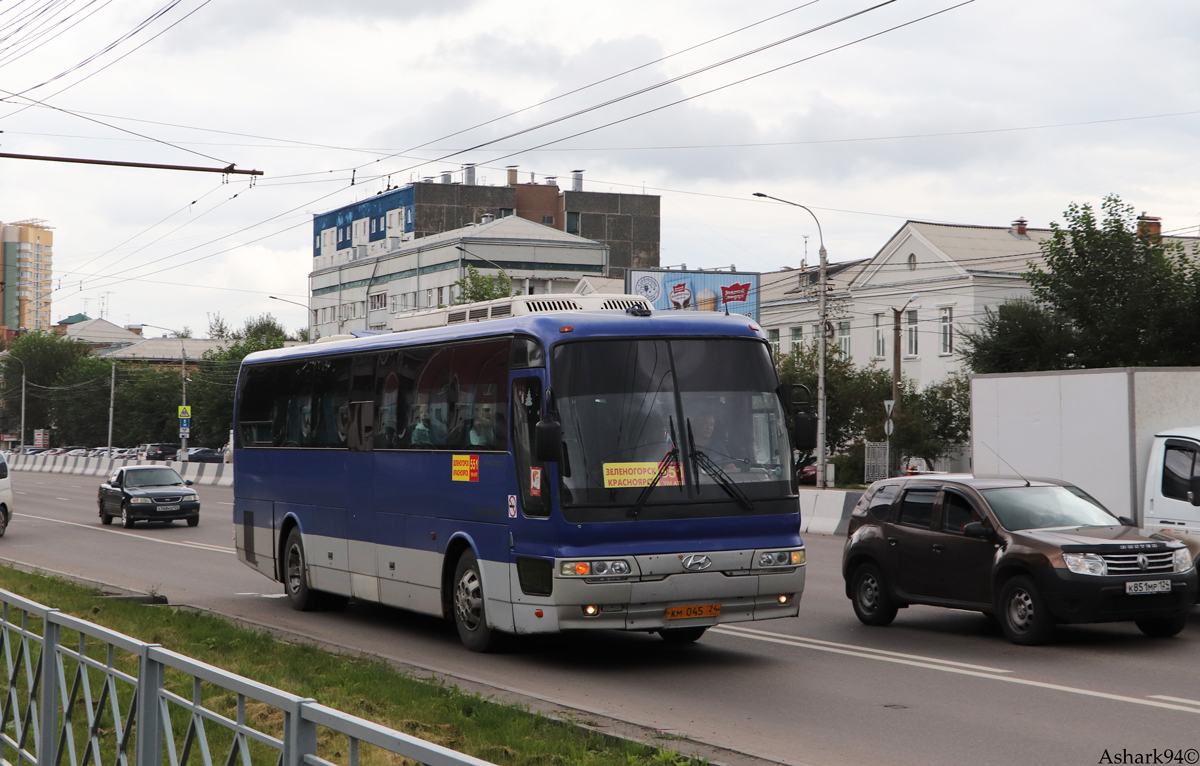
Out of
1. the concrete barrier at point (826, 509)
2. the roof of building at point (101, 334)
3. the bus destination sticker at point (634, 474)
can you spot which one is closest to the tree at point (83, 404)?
the roof of building at point (101, 334)

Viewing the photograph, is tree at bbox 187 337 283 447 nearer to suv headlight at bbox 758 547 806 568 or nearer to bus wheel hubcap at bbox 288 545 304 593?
bus wheel hubcap at bbox 288 545 304 593

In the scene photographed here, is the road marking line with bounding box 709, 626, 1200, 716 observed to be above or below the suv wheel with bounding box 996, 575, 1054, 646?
below

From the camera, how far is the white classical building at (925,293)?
2564 inches

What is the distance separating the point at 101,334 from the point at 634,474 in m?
183

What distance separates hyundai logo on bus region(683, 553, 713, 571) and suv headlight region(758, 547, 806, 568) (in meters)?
0.52

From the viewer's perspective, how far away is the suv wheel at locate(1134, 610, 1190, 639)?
1206 cm

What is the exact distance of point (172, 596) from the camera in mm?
16938

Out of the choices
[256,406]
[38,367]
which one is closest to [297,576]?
[256,406]

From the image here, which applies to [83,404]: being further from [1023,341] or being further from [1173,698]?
[1173,698]

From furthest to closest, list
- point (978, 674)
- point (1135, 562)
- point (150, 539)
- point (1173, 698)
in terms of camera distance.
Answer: point (150, 539), point (1135, 562), point (978, 674), point (1173, 698)

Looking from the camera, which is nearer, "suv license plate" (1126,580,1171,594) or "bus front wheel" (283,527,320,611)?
"suv license plate" (1126,580,1171,594)

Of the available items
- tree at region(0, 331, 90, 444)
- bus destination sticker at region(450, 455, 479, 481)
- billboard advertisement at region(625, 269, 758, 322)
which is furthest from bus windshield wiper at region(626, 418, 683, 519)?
tree at region(0, 331, 90, 444)

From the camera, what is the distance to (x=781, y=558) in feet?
37.3

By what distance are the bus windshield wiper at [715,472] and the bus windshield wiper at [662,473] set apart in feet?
0.47
